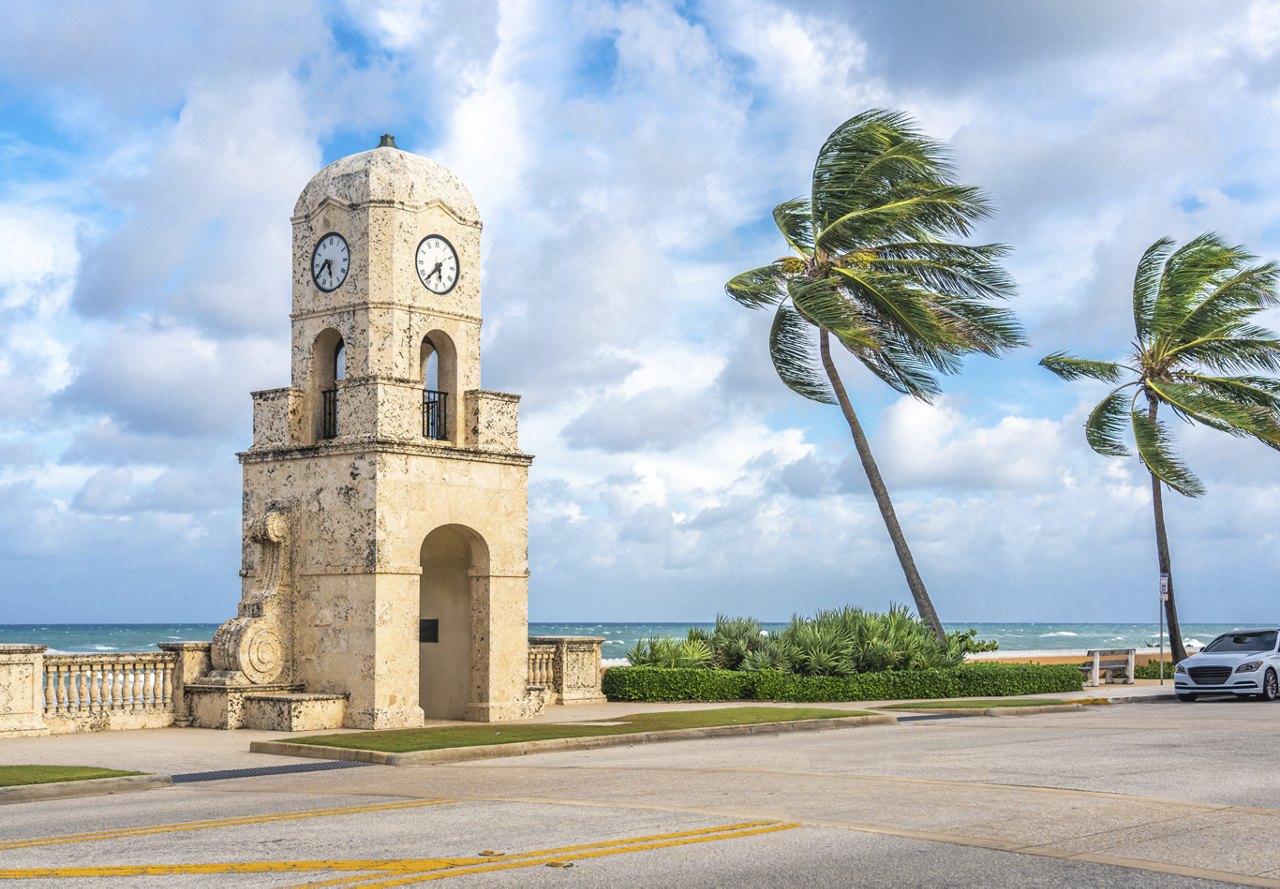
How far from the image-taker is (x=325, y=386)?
75.0 feet

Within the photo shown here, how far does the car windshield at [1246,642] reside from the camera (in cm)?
2849

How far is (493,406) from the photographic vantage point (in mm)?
22766

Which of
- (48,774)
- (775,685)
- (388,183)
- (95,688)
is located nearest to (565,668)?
(775,685)

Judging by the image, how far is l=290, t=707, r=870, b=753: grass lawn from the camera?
685 inches

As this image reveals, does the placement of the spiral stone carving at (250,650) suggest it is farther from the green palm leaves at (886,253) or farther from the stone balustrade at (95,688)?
the green palm leaves at (886,253)

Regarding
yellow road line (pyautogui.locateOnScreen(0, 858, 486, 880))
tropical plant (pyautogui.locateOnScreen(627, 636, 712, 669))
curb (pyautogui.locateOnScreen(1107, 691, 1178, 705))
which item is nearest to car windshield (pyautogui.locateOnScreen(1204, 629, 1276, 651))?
curb (pyautogui.locateOnScreen(1107, 691, 1178, 705))

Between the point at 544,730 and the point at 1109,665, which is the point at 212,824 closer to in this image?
the point at 544,730

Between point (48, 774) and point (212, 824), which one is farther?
point (48, 774)

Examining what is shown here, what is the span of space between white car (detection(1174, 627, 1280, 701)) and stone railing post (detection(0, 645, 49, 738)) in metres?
20.8

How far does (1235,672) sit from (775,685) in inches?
357

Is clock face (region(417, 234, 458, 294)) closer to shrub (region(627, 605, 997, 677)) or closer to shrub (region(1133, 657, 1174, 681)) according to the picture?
shrub (region(627, 605, 997, 677))

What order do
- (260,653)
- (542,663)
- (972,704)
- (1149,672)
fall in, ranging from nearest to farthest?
(260,653) < (972,704) < (542,663) < (1149,672)

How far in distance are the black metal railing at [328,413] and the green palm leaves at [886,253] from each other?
1175 centimetres

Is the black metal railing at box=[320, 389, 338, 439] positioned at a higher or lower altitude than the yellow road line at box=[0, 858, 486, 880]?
higher
